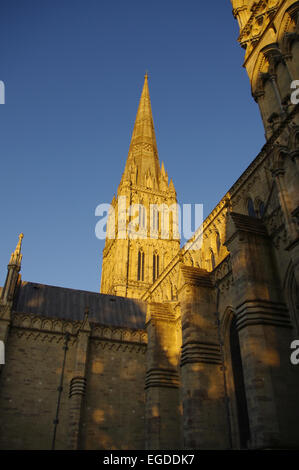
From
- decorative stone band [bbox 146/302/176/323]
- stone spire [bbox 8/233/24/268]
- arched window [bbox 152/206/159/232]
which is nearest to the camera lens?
decorative stone band [bbox 146/302/176/323]

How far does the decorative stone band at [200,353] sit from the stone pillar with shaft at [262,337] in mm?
4112

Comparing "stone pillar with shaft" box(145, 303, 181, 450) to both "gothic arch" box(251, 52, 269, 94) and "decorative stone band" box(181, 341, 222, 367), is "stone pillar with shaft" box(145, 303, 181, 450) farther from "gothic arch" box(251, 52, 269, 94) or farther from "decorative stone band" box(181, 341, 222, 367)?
"gothic arch" box(251, 52, 269, 94)

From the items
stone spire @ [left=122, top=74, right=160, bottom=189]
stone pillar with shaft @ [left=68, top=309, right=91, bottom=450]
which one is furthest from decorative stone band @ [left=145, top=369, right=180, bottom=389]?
stone spire @ [left=122, top=74, right=160, bottom=189]

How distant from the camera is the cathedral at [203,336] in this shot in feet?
39.0

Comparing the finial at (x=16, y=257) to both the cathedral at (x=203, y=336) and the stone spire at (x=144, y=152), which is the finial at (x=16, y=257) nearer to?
the cathedral at (x=203, y=336)

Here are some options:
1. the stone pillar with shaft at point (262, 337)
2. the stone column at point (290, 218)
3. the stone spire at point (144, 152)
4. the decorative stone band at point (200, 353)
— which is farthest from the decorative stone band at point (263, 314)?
the stone spire at point (144, 152)

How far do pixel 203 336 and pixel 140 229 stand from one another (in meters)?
32.5

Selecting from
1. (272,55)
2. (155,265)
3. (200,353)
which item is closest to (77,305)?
(200,353)

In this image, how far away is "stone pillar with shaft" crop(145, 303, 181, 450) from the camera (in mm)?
18984

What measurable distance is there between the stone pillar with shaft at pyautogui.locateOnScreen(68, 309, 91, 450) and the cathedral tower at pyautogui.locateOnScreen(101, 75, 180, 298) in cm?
1957

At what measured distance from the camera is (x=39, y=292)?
28.2 meters
